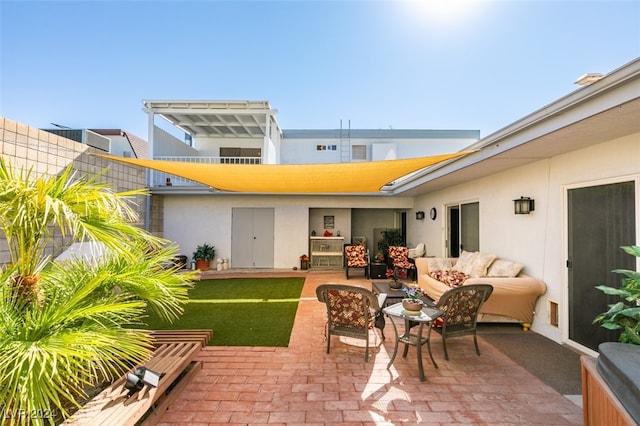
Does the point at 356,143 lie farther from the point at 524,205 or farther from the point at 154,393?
the point at 154,393

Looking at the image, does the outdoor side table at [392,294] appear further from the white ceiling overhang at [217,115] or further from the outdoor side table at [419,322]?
the white ceiling overhang at [217,115]

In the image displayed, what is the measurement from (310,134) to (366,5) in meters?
6.89

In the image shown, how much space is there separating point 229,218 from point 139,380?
25.6 ft

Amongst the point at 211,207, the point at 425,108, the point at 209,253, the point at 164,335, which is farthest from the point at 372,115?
the point at 164,335

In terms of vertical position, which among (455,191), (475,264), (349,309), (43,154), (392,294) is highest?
(43,154)

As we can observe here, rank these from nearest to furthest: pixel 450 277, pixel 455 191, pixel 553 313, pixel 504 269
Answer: pixel 553 313, pixel 504 269, pixel 450 277, pixel 455 191

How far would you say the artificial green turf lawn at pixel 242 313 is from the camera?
3992mm

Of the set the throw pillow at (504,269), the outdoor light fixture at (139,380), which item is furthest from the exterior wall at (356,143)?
the outdoor light fixture at (139,380)

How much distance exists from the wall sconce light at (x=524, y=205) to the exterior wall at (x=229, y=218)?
16.9 feet

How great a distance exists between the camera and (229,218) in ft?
31.3

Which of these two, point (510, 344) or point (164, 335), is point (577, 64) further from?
point (164, 335)

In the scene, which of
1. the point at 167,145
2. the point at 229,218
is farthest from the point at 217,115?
the point at 229,218

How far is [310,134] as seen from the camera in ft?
41.1

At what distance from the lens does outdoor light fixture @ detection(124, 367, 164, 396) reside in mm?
2016
